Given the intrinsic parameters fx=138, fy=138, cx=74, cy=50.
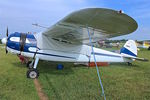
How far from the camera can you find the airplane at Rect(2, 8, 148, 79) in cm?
326

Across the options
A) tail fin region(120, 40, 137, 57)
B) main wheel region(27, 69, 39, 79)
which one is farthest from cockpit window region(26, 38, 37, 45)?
tail fin region(120, 40, 137, 57)

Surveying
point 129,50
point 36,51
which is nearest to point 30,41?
point 36,51

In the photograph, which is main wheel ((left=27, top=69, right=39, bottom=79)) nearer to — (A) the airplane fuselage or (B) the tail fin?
(A) the airplane fuselage

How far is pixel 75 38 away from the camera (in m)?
6.17

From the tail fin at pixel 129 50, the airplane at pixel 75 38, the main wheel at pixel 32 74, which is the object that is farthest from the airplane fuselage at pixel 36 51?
the tail fin at pixel 129 50

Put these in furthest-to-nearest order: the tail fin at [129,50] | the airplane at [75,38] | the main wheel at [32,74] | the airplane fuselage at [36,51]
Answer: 1. the tail fin at [129,50]
2. the airplane fuselage at [36,51]
3. the main wheel at [32,74]
4. the airplane at [75,38]

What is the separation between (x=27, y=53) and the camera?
6117mm

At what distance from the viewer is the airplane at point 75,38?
10.7 feet

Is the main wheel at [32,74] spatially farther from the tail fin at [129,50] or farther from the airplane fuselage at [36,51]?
the tail fin at [129,50]

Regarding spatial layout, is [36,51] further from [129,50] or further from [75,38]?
[129,50]

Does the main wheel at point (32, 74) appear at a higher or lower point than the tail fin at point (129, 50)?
lower

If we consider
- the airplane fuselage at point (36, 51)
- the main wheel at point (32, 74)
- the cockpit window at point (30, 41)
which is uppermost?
the cockpit window at point (30, 41)

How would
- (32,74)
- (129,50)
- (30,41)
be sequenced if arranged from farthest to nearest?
(129,50) → (30,41) → (32,74)

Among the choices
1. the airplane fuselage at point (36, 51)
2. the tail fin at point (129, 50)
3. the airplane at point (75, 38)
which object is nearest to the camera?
the airplane at point (75, 38)
